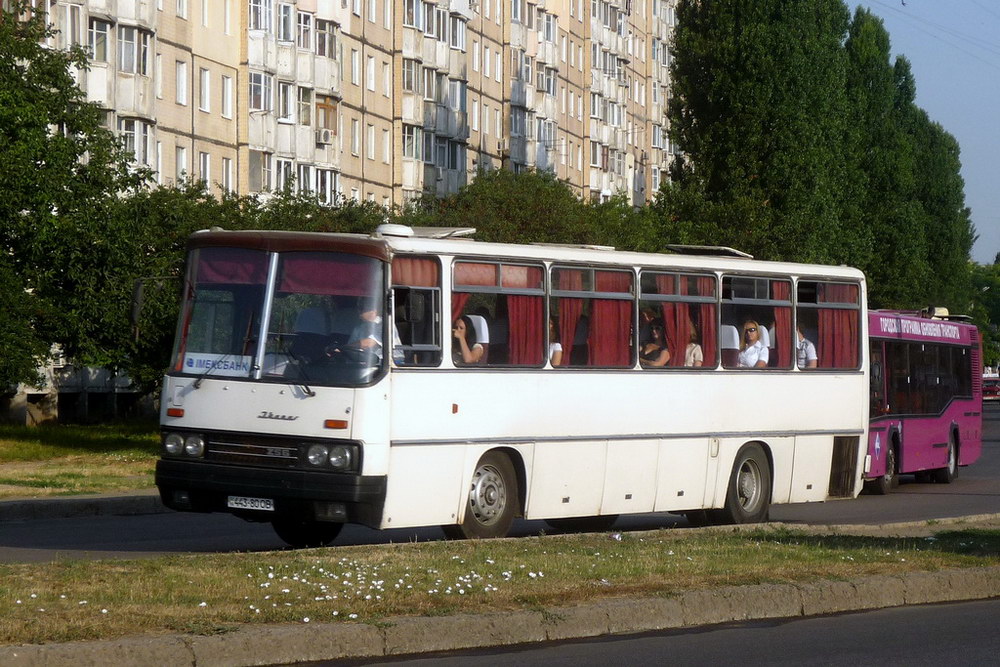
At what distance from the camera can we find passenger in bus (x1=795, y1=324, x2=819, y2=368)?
20.8 meters

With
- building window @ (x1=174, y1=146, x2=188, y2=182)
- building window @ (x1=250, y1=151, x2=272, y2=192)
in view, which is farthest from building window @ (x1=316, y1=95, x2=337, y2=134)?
building window @ (x1=174, y1=146, x2=188, y2=182)

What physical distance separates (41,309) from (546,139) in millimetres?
65267

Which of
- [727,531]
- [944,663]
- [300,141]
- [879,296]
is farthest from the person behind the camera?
[879,296]

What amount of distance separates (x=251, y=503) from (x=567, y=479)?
3550 millimetres

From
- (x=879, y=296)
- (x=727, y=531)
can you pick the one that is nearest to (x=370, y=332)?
(x=727, y=531)

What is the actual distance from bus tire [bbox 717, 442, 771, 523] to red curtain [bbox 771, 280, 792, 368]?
3.51 feet

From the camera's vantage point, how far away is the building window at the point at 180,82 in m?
61.5

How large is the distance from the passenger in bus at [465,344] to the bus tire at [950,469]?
55.3ft

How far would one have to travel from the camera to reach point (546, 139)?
99.9 meters

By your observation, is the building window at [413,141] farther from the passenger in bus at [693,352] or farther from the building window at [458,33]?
the passenger in bus at [693,352]

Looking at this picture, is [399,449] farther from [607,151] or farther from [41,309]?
[607,151]

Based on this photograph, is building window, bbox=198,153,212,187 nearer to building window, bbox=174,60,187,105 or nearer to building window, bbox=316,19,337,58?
building window, bbox=174,60,187,105

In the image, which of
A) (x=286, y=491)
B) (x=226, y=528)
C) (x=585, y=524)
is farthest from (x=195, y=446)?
(x=585, y=524)

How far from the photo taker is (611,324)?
18000mm
